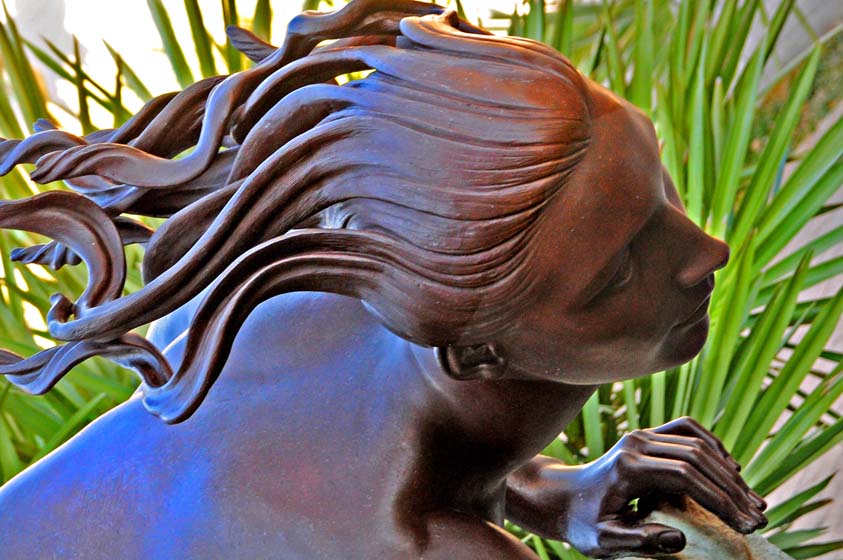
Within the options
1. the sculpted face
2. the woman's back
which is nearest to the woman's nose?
the sculpted face

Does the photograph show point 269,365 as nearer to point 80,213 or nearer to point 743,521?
point 80,213

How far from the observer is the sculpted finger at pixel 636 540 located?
0.70m

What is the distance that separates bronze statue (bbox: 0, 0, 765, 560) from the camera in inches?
22.2

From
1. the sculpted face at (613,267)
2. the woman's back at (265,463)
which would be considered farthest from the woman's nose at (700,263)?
the woman's back at (265,463)

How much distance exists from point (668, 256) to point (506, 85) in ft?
0.39

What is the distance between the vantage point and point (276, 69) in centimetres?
67

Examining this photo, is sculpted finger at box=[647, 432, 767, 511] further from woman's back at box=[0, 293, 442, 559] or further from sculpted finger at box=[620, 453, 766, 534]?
woman's back at box=[0, 293, 442, 559]

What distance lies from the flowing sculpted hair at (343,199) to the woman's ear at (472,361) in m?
→ 0.02

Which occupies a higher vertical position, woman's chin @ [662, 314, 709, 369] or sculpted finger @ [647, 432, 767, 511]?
woman's chin @ [662, 314, 709, 369]

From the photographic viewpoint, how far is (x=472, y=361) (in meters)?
0.60

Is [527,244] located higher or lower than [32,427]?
higher

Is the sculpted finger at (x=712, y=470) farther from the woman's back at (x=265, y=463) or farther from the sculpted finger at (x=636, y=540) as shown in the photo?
the woman's back at (x=265, y=463)

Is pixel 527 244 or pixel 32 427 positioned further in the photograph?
pixel 32 427

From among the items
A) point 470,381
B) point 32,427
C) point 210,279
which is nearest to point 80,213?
point 210,279
